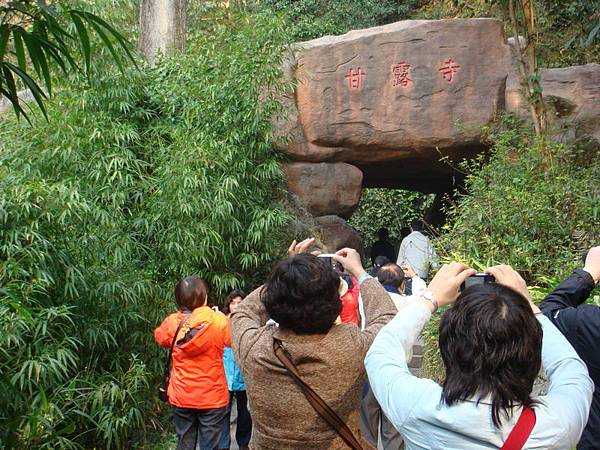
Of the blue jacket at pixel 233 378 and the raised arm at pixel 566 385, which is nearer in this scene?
the raised arm at pixel 566 385

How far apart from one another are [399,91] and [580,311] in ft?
23.7

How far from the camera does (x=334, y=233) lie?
9.27 m

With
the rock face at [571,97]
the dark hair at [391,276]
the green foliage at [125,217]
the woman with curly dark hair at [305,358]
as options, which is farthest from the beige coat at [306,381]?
the rock face at [571,97]

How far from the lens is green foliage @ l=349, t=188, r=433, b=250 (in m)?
17.0

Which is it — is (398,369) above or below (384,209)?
above

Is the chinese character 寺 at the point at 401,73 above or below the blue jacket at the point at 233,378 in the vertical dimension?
above

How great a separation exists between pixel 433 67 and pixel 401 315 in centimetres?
768

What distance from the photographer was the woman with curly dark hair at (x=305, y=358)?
7.19 ft

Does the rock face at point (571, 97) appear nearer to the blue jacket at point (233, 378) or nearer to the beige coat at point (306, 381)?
the blue jacket at point (233, 378)

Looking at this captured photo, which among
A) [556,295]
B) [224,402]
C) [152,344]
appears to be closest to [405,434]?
[556,295]

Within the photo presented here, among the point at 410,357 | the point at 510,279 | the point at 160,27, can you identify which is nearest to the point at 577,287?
the point at 510,279

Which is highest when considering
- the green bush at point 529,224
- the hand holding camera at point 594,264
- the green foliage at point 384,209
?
the hand holding camera at point 594,264

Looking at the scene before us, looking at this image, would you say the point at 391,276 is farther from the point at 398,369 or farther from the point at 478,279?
the point at 398,369

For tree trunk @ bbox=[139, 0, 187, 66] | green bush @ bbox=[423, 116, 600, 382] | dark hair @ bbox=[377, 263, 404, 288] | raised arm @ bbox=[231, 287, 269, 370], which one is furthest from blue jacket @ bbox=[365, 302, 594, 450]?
tree trunk @ bbox=[139, 0, 187, 66]
